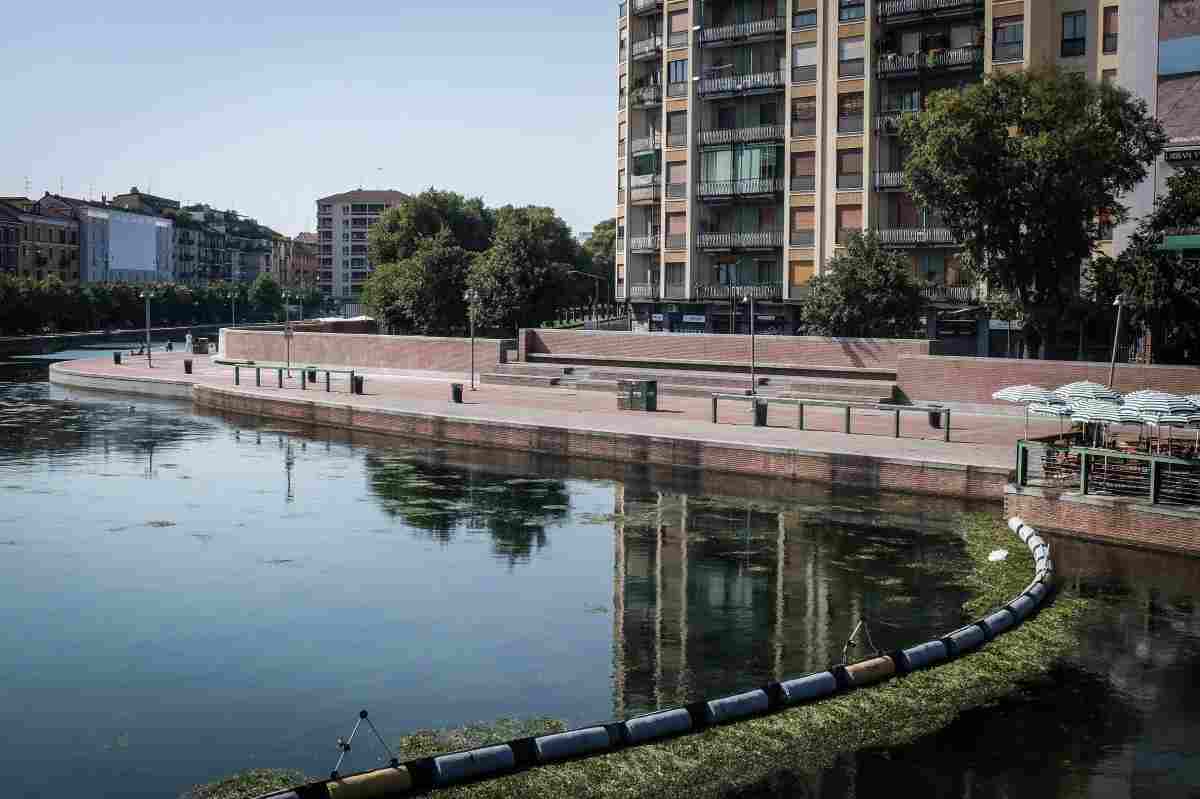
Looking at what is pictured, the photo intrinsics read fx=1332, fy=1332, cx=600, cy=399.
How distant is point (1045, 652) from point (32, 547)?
19379mm

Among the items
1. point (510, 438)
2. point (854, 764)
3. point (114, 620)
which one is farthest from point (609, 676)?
point (510, 438)

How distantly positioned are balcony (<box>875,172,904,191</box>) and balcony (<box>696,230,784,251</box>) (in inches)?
238

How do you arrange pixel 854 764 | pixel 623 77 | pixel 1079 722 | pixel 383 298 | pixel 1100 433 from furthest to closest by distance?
pixel 383 298 → pixel 623 77 → pixel 1100 433 → pixel 1079 722 → pixel 854 764

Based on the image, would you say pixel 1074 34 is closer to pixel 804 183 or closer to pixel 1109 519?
pixel 804 183

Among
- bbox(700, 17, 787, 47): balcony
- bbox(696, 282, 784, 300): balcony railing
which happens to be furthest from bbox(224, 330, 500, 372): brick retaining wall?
bbox(700, 17, 787, 47): balcony

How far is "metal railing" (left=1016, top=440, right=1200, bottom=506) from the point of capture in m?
25.2

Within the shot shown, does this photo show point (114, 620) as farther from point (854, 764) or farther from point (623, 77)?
point (623, 77)

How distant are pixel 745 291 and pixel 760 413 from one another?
1059 inches

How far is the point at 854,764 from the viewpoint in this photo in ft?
47.1

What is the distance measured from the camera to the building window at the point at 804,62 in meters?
63.9

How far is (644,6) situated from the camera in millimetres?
70812

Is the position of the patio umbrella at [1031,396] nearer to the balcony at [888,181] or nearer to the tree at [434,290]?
the balcony at [888,181]

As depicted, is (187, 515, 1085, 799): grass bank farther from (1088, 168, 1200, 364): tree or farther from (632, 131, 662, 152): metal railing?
(632, 131, 662, 152): metal railing

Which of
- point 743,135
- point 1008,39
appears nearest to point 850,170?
point 743,135
